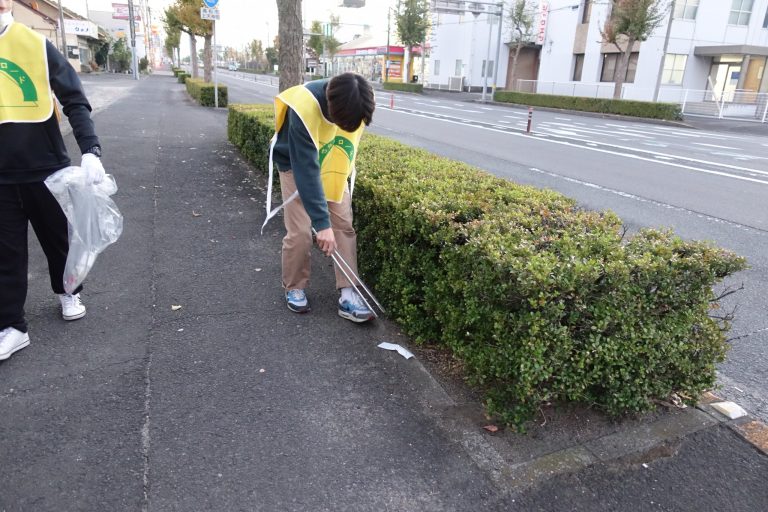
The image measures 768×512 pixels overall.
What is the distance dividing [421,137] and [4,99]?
12.5 meters

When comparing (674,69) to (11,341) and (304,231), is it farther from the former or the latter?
(11,341)

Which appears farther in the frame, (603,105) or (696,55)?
(696,55)

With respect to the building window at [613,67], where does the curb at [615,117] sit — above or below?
below

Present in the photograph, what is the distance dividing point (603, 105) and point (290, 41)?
22256 millimetres

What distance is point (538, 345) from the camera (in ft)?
7.28

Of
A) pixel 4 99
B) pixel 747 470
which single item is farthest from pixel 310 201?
pixel 747 470

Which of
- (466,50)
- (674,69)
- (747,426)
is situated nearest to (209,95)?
(747,426)

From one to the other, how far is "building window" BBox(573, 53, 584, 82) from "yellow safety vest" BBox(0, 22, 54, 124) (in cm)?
3741

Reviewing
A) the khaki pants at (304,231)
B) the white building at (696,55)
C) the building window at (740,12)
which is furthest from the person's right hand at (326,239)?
the building window at (740,12)

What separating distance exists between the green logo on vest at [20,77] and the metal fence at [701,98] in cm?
2805

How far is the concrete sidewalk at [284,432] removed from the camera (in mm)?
2160

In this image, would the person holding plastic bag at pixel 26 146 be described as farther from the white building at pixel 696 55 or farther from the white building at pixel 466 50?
the white building at pixel 466 50

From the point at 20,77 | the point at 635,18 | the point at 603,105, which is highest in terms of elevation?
the point at 635,18

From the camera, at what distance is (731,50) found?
28.8m
